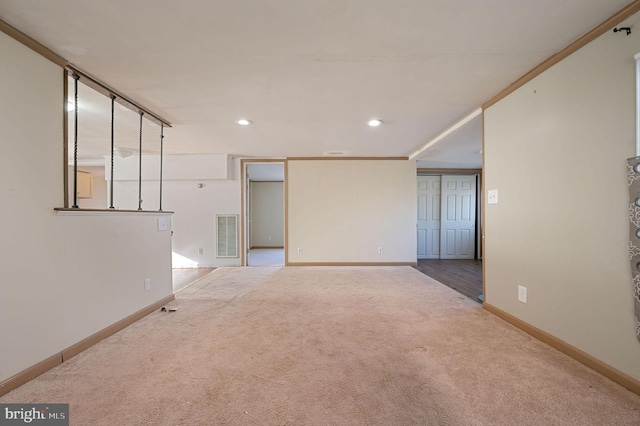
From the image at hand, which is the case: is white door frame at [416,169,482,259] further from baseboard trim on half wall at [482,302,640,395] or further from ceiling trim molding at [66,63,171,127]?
ceiling trim molding at [66,63,171,127]

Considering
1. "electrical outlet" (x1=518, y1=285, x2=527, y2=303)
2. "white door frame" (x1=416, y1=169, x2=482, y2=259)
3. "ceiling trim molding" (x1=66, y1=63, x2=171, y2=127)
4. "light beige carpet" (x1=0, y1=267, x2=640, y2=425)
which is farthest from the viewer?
"white door frame" (x1=416, y1=169, x2=482, y2=259)

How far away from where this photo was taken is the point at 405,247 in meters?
5.38

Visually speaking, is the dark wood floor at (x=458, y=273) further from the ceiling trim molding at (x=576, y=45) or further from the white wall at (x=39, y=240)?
the white wall at (x=39, y=240)

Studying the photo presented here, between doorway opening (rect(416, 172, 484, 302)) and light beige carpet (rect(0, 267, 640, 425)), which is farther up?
doorway opening (rect(416, 172, 484, 302))

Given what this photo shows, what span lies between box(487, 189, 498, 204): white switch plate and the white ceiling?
962mm

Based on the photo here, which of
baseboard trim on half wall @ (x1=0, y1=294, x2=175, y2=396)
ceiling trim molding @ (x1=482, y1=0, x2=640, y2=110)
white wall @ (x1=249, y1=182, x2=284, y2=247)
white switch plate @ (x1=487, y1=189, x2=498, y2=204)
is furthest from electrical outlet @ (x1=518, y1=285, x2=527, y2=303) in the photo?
white wall @ (x1=249, y1=182, x2=284, y2=247)

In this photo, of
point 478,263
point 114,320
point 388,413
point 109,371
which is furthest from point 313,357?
point 478,263

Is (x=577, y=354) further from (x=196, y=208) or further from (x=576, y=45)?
(x=196, y=208)

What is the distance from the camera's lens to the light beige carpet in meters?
1.35

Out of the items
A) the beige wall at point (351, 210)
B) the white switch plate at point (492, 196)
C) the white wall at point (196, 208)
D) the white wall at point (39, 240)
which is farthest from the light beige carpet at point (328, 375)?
the white wall at point (196, 208)

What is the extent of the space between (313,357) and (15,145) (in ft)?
7.89

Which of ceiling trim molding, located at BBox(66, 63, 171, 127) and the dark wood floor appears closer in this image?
ceiling trim molding, located at BBox(66, 63, 171, 127)

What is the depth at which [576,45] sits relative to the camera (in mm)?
1764

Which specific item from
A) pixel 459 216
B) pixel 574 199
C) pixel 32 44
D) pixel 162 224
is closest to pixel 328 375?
pixel 574 199
